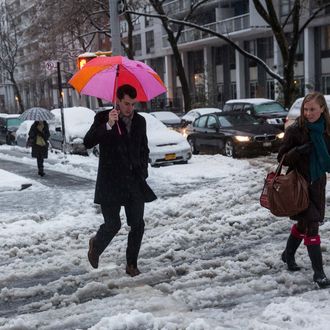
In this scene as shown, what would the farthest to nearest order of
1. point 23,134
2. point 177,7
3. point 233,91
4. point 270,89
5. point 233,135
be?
point 177,7
point 233,91
point 270,89
point 23,134
point 233,135

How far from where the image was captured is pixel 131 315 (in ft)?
14.2

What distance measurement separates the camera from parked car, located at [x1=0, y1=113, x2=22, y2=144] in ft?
94.3

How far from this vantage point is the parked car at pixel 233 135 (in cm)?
1595

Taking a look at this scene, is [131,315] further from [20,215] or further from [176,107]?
[176,107]

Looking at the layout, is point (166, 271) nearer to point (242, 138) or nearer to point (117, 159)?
point (117, 159)

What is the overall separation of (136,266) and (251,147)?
1085 centimetres

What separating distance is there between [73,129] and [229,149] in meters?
6.38

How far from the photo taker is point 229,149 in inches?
646

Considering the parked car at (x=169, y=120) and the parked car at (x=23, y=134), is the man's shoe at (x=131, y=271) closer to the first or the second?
the parked car at (x=23, y=134)

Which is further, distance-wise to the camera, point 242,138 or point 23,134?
point 23,134

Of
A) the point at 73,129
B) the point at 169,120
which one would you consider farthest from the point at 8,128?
the point at 73,129

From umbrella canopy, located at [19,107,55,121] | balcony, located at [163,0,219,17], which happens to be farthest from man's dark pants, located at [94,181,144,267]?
balcony, located at [163,0,219,17]

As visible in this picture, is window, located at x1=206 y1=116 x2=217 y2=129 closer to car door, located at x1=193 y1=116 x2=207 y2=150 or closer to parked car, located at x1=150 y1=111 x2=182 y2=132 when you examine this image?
car door, located at x1=193 y1=116 x2=207 y2=150

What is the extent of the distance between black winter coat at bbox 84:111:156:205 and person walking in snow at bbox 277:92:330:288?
1.32m
